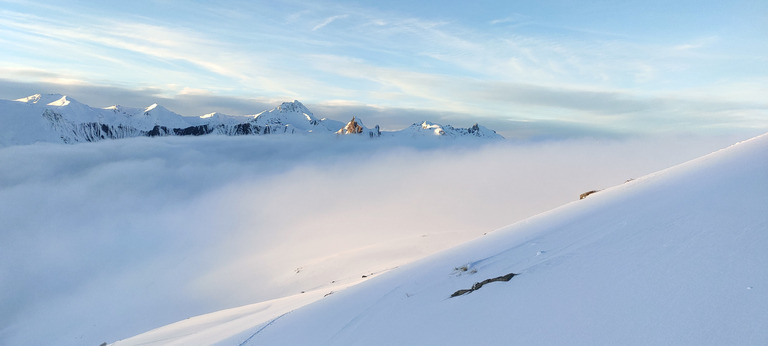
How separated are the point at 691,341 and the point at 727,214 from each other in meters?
4.22

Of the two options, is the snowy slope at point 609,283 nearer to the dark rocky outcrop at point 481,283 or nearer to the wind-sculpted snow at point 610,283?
the wind-sculpted snow at point 610,283

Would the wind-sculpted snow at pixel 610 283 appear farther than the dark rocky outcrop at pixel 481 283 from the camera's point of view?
No

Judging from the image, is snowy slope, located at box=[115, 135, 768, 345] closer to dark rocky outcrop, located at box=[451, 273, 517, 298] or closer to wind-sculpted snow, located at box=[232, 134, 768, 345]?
wind-sculpted snow, located at box=[232, 134, 768, 345]

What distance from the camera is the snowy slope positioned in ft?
13.9

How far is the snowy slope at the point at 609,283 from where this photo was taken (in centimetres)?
423

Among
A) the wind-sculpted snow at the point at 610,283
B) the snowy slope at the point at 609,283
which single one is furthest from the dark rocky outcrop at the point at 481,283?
the snowy slope at the point at 609,283

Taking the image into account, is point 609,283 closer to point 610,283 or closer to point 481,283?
point 610,283

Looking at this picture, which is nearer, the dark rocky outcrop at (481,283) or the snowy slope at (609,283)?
the snowy slope at (609,283)

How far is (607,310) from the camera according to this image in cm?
477

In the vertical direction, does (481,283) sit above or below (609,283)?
below

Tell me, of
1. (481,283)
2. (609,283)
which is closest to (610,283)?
(609,283)

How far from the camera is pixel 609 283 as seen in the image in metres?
5.48

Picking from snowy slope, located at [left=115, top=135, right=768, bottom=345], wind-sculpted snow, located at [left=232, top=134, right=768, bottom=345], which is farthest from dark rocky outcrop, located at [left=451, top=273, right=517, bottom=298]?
snowy slope, located at [left=115, top=135, right=768, bottom=345]

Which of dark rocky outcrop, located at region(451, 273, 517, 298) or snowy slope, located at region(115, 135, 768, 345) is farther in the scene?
dark rocky outcrop, located at region(451, 273, 517, 298)
